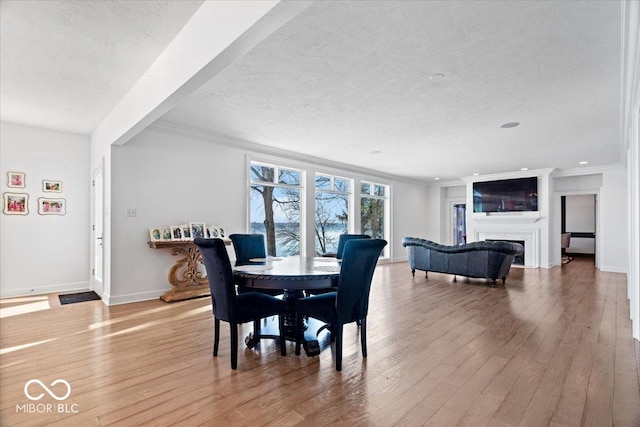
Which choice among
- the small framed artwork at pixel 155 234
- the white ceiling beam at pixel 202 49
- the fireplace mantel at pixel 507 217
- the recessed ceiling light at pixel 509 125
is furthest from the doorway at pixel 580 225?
the white ceiling beam at pixel 202 49

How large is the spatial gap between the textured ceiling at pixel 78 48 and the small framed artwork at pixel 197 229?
1905 mm

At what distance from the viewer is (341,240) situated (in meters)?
4.34

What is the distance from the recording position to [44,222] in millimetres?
4961

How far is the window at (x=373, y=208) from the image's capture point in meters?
8.63

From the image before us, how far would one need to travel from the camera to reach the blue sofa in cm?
566

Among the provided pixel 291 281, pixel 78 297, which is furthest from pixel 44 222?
pixel 291 281

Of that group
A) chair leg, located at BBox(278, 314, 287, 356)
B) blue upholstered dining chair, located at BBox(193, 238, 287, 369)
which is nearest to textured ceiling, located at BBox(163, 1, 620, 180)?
blue upholstered dining chair, located at BBox(193, 238, 287, 369)

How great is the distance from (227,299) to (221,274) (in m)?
0.20

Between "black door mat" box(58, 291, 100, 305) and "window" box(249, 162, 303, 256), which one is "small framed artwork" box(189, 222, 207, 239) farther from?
"black door mat" box(58, 291, 100, 305)

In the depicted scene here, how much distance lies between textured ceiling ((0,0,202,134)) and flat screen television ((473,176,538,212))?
8.84 meters

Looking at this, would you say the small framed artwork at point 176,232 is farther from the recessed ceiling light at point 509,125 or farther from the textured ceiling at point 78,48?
the recessed ceiling light at point 509,125

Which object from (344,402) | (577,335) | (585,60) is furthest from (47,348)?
(585,60)

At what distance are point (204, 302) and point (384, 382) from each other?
10.1 feet

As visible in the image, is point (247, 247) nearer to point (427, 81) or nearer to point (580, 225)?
point (427, 81)
